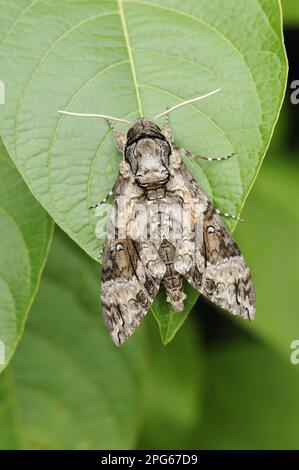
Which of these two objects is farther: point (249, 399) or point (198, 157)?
point (249, 399)

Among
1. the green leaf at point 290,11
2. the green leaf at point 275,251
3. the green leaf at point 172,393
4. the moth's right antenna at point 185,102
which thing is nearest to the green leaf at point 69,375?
the green leaf at point 172,393

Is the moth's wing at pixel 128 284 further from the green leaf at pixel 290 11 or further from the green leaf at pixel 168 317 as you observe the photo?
the green leaf at pixel 290 11

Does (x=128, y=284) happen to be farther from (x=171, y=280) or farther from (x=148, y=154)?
(x=148, y=154)

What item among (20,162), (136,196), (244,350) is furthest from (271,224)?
(20,162)

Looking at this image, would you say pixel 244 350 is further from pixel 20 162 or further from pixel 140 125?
pixel 20 162

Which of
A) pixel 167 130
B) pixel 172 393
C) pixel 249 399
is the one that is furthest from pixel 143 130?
pixel 249 399

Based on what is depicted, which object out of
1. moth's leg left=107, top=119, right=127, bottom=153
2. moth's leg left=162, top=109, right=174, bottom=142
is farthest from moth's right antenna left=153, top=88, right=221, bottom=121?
moth's leg left=107, top=119, right=127, bottom=153

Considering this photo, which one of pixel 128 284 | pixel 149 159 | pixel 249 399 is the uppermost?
pixel 149 159
